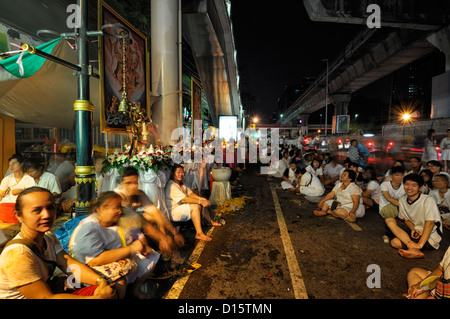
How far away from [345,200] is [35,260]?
6042 mm

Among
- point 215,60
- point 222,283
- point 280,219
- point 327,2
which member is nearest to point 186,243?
point 222,283

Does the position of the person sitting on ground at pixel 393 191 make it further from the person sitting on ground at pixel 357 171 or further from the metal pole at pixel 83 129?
the metal pole at pixel 83 129

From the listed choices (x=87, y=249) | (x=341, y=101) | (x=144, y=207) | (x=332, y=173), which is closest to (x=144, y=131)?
(x=144, y=207)

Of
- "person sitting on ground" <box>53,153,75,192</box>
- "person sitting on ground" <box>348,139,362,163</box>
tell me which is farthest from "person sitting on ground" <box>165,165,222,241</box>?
"person sitting on ground" <box>348,139,362,163</box>

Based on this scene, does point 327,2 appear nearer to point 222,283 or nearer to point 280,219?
point 280,219

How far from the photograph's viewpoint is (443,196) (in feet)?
17.5

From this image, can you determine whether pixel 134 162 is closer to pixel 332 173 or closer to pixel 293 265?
pixel 293 265

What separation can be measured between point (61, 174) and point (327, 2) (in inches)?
591

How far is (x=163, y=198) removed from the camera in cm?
497

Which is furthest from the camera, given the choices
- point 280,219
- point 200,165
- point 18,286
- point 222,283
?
point 200,165

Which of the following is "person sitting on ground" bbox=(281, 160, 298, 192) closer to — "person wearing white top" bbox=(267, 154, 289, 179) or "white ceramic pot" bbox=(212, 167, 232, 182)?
"person wearing white top" bbox=(267, 154, 289, 179)

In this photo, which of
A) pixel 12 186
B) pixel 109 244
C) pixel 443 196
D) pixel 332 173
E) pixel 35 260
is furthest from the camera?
pixel 332 173

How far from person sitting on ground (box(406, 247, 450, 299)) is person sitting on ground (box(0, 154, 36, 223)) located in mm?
6918

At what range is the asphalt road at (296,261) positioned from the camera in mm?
3162
